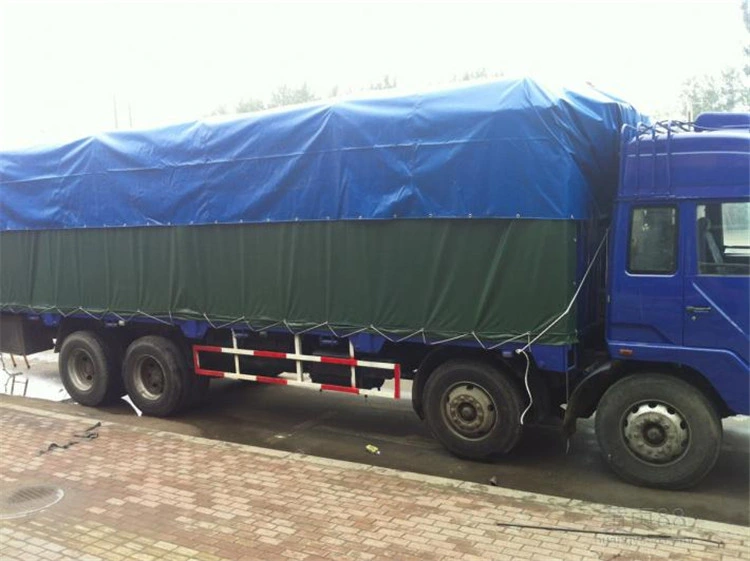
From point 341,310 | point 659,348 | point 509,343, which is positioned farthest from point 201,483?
point 659,348

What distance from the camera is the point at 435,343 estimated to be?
5.91 meters

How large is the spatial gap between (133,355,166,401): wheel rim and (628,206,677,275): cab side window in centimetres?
553

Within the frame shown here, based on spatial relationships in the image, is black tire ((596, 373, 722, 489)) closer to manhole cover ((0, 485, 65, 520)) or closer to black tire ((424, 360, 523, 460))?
black tire ((424, 360, 523, 460))

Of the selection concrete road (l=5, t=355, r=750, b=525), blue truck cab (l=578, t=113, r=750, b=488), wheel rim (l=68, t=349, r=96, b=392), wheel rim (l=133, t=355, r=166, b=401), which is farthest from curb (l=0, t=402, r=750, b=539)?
wheel rim (l=68, t=349, r=96, b=392)

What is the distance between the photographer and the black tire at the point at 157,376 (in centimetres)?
767

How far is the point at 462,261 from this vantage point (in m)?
5.77

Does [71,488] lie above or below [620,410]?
below

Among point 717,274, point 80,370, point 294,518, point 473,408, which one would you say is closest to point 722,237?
point 717,274

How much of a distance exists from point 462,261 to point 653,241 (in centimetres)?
157

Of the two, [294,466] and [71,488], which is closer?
[71,488]

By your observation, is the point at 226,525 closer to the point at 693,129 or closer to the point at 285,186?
the point at 285,186

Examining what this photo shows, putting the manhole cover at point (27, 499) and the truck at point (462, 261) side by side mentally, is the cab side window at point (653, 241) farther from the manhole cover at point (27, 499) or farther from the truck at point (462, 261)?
the manhole cover at point (27, 499)

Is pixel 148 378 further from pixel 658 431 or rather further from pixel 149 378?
pixel 658 431

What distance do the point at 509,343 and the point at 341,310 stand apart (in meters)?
1.74
